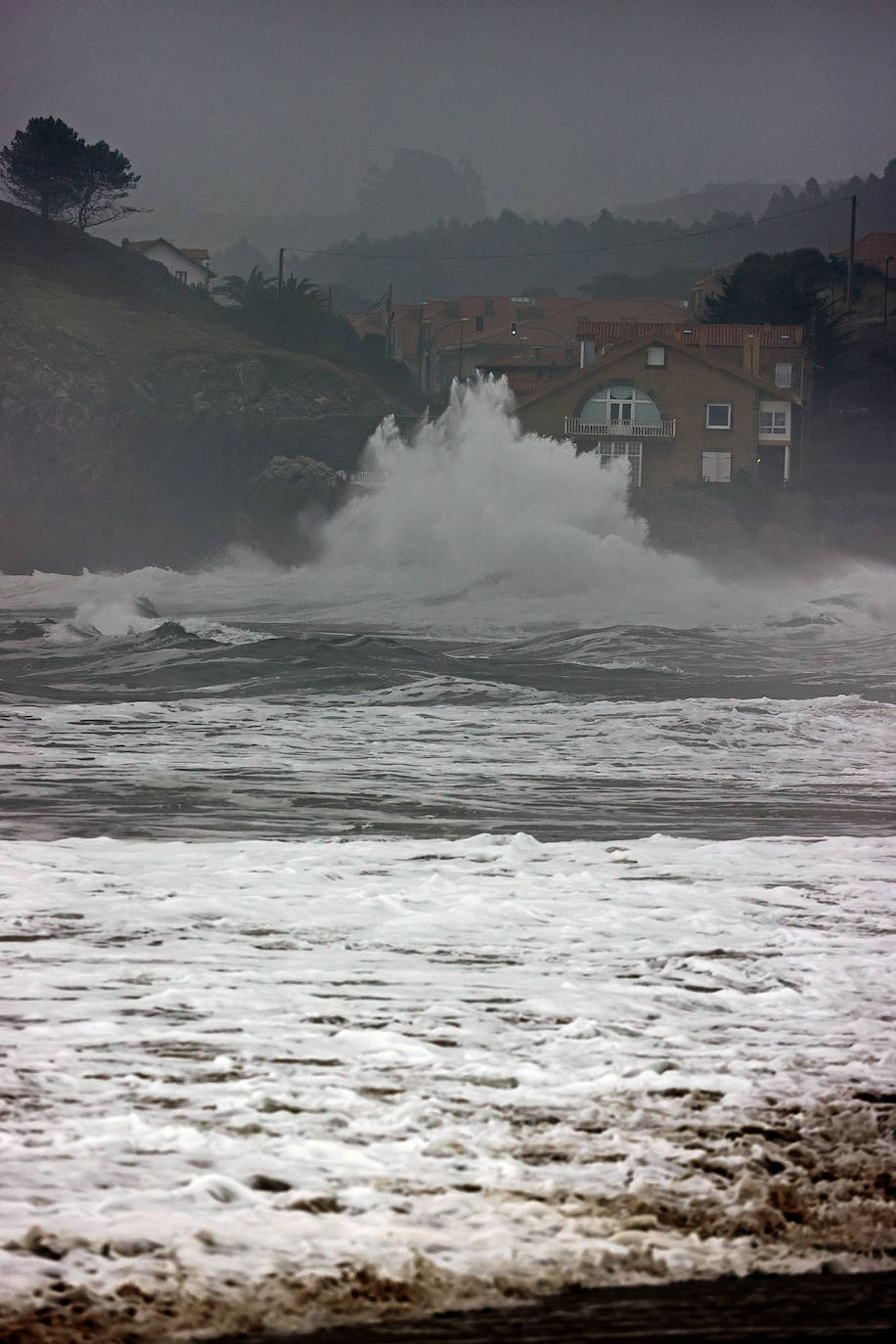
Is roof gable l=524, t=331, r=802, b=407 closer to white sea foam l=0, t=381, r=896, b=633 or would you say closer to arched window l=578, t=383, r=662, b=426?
arched window l=578, t=383, r=662, b=426

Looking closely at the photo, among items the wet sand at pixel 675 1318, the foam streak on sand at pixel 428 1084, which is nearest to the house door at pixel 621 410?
the foam streak on sand at pixel 428 1084

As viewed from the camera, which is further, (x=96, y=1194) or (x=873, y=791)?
(x=873, y=791)

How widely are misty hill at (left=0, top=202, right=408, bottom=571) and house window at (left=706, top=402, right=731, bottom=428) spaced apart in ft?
47.1

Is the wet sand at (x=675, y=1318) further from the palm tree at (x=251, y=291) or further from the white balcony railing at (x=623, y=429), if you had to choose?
the palm tree at (x=251, y=291)

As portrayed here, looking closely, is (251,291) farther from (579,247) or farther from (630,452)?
(579,247)

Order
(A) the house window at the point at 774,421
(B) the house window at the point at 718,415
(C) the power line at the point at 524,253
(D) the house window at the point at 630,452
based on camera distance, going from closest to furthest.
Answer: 1. (D) the house window at the point at 630,452
2. (B) the house window at the point at 718,415
3. (A) the house window at the point at 774,421
4. (C) the power line at the point at 524,253

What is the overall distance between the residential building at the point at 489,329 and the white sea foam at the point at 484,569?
2035cm

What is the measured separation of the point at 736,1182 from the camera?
3.72 meters

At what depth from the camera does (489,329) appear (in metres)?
84.5

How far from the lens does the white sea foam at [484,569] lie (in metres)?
34.2

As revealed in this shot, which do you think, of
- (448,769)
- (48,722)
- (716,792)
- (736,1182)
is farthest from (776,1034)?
(48,722)

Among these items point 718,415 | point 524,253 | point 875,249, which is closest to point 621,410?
point 718,415

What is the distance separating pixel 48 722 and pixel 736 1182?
37.1 ft

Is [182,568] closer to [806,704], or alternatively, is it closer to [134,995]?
[806,704]
